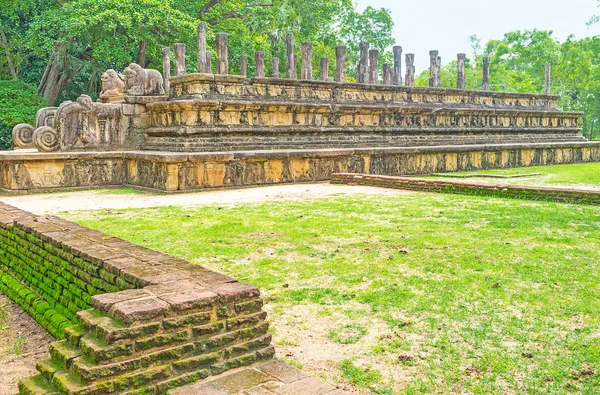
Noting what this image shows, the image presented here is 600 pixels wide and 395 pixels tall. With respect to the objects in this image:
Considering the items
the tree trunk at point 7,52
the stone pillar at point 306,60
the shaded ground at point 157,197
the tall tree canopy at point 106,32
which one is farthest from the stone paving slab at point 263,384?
the tree trunk at point 7,52

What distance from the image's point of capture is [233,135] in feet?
47.4

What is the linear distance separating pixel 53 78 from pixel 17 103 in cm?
407

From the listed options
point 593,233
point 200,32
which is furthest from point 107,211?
point 200,32

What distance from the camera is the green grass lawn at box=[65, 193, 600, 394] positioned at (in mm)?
3443

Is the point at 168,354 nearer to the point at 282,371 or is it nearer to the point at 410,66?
the point at 282,371

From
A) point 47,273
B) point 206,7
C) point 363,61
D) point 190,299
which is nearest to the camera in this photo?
point 190,299

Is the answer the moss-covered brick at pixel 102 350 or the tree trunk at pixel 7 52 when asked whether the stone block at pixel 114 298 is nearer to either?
the moss-covered brick at pixel 102 350

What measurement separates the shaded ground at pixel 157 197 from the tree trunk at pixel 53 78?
14.7 meters

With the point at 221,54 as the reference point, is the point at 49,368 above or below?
below

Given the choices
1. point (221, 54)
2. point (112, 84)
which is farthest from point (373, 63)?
point (112, 84)

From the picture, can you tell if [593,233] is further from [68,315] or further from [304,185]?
[304,185]

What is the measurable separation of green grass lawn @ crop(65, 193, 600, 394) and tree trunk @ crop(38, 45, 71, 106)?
18376mm

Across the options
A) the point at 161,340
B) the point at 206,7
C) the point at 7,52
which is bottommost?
the point at 161,340

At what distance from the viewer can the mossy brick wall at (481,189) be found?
962cm
